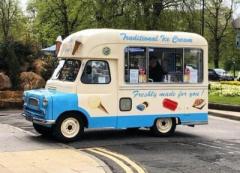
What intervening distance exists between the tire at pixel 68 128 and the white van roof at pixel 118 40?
5.27 feet

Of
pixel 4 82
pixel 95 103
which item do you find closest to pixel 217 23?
pixel 4 82

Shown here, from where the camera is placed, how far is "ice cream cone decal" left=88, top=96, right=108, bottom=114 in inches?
570

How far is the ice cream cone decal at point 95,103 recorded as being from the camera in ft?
47.5

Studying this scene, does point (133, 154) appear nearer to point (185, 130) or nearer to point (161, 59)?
point (161, 59)

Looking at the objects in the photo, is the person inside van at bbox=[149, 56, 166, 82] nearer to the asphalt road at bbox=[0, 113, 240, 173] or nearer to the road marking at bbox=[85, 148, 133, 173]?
the asphalt road at bbox=[0, 113, 240, 173]

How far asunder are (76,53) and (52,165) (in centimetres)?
442

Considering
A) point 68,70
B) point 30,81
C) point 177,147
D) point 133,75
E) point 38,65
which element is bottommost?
point 177,147

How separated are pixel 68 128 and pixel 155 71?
2905mm

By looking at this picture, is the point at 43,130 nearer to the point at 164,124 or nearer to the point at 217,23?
the point at 164,124

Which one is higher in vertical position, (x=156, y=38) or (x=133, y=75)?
(x=156, y=38)

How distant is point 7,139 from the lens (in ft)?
47.1

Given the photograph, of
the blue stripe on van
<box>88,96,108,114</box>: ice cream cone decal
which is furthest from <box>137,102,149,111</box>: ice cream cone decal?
<box>88,96,108,114</box>: ice cream cone decal

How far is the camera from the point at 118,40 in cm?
1488

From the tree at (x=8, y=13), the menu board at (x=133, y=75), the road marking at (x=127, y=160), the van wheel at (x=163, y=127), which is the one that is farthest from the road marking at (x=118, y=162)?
the tree at (x=8, y=13)
